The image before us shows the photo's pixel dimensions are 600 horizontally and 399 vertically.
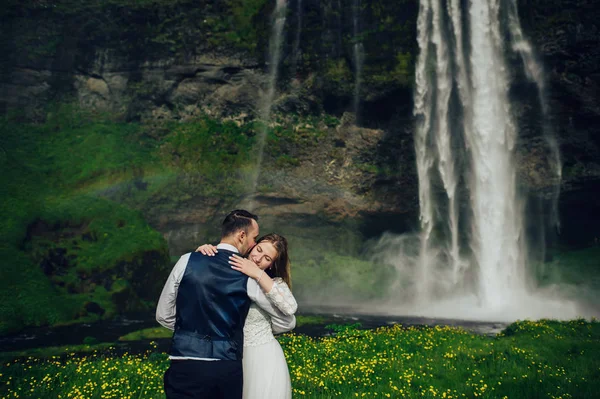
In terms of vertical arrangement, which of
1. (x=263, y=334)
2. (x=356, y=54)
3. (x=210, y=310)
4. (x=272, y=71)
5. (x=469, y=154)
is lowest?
(x=263, y=334)

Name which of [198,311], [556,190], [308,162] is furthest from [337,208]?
[198,311]

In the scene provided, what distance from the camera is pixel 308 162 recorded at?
34875mm

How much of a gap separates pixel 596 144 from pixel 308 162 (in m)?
20.0

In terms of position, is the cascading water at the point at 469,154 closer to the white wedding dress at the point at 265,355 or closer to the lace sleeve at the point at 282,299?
the white wedding dress at the point at 265,355

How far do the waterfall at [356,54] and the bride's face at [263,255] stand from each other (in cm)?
3172

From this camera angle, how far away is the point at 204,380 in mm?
3330

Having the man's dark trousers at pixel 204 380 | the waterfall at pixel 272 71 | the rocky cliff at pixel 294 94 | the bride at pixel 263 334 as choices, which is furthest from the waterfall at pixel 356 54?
the man's dark trousers at pixel 204 380

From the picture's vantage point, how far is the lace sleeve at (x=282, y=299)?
3.48m

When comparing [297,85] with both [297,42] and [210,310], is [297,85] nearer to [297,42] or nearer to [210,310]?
[297,42]

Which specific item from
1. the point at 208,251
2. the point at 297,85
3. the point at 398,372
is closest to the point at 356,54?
the point at 297,85

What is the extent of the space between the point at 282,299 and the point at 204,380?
81 cm

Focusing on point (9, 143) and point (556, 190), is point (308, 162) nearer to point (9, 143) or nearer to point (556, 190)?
point (556, 190)

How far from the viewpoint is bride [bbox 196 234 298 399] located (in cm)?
348

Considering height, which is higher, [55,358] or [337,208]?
[337,208]
